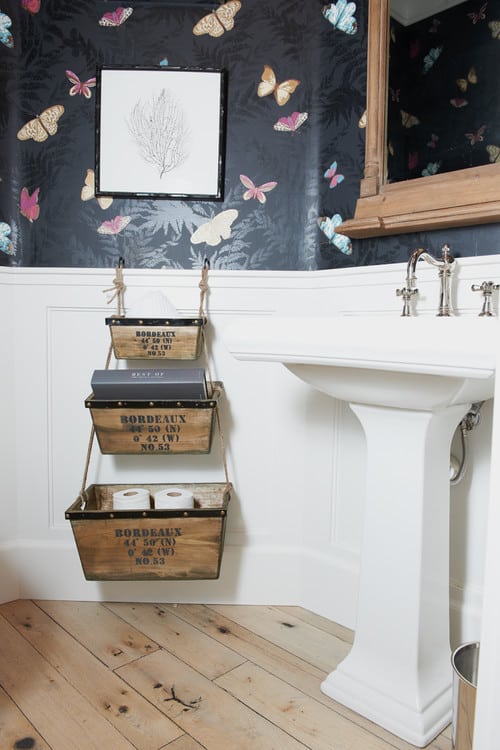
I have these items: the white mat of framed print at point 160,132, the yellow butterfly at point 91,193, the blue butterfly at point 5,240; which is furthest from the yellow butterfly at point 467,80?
the blue butterfly at point 5,240

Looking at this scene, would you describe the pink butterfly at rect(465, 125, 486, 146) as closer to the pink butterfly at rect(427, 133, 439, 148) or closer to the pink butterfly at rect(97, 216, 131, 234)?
the pink butterfly at rect(427, 133, 439, 148)

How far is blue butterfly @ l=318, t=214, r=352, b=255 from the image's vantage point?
166 cm

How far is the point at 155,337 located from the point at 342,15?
108 cm

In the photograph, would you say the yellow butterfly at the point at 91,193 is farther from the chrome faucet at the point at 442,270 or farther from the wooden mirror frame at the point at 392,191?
the chrome faucet at the point at 442,270

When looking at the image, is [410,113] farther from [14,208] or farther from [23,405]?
[23,405]

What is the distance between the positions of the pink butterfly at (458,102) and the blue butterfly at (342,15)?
40 cm

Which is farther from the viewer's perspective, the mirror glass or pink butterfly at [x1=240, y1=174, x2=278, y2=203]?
pink butterfly at [x1=240, y1=174, x2=278, y2=203]

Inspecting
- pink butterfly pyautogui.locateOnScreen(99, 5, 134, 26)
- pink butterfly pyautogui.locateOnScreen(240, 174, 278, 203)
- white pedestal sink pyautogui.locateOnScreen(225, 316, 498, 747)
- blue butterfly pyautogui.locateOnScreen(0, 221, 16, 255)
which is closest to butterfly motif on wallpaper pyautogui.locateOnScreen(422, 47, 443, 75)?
pink butterfly pyautogui.locateOnScreen(240, 174, 278, 203)

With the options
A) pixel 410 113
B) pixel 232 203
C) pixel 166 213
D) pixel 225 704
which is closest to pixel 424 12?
pixel 410 113

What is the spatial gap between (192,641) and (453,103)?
1611mm

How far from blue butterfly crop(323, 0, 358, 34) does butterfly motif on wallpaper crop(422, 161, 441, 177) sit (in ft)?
1.61

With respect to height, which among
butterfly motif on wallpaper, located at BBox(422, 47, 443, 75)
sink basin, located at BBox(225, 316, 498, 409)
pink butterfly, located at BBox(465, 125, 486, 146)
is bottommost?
sink basin, located at BBox(225, 316, 498, 409)

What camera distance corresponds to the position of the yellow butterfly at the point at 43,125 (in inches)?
67.6

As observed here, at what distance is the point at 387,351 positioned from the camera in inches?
37.6
